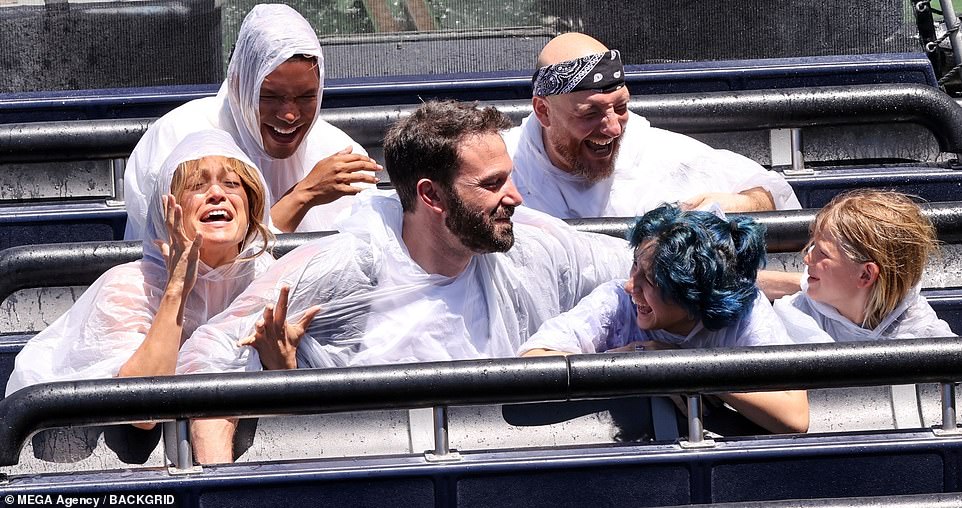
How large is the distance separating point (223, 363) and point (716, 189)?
1408 millimetres

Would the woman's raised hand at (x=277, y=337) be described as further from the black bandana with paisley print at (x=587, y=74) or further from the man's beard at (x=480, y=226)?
the black bandana with paisley print at (x=587, y=74)

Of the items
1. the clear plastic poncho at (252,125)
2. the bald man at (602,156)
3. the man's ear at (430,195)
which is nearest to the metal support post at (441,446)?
the man's ear at (430,195)

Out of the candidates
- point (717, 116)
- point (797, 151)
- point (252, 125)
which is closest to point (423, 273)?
point (252, 125)

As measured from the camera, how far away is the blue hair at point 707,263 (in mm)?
2428

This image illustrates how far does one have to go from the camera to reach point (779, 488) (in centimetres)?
235

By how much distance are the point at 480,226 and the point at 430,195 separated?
4.8 inches

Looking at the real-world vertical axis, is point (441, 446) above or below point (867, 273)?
below

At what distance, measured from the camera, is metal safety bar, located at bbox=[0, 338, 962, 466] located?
2137 millimetres

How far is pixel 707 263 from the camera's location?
2424mm

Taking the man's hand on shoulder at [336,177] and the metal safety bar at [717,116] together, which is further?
the metal safety bar at [717,116]

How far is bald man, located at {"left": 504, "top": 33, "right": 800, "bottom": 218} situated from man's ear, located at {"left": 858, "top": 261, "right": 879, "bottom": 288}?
69 cm

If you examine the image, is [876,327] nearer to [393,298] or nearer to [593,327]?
[593,327]

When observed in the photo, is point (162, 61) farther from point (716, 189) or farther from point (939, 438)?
point (939, 438)

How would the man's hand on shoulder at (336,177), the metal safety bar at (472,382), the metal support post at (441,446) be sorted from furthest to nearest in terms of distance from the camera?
the man's hand on shoulder at (336,177) → the metal support post at (441,446) → the metal safety bar at (472,382)
